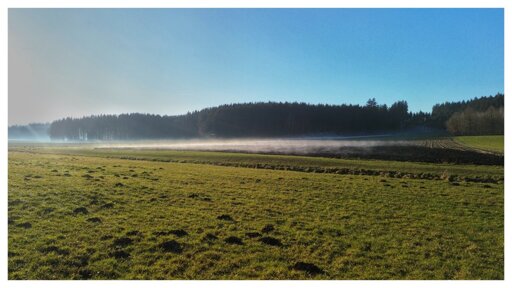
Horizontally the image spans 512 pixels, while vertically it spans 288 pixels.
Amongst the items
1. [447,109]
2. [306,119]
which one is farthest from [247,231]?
[447,109]

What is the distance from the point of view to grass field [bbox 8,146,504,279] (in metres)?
11.0

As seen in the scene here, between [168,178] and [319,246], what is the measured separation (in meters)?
19.8

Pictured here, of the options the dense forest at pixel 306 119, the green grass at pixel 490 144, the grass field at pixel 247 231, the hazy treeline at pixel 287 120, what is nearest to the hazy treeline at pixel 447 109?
the dense forest at pixel 306 119

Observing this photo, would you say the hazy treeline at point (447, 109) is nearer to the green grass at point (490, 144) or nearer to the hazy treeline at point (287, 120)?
the hazy treeline at point (287, 120)

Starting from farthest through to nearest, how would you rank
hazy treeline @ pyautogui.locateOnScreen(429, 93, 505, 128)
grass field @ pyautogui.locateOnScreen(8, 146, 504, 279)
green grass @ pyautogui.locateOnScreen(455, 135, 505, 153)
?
hazy treeline @ pyautogui.locateOnScreen(429, 93, 505, 128), green grass @ pyautogui.locateOnScreen(455, 135, 505, 153), grass field @ pyautogui.locateOnScreen(8, 146, 504, 279)

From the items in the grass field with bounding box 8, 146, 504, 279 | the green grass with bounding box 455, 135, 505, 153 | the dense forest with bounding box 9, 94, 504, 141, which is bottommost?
the grass field with bounding box 8, 146, 504, 279

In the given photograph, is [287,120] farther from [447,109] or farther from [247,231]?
[247,231]

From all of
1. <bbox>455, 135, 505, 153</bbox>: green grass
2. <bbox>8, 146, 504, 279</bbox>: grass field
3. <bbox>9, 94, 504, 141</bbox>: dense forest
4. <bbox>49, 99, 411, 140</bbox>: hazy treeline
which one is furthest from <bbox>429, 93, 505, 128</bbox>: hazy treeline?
<bbox>8, 146, 504, 279</bbox>: grass field

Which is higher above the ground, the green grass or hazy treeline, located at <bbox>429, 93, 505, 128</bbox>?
hazy treeline, located at <bbox>429, 93, 505, 128</bbox>

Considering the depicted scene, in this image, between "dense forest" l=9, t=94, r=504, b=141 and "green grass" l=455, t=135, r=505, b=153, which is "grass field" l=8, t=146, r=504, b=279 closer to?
"green grass" l=455, t=135, r=505, b=153

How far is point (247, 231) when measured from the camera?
14641 millimetres
